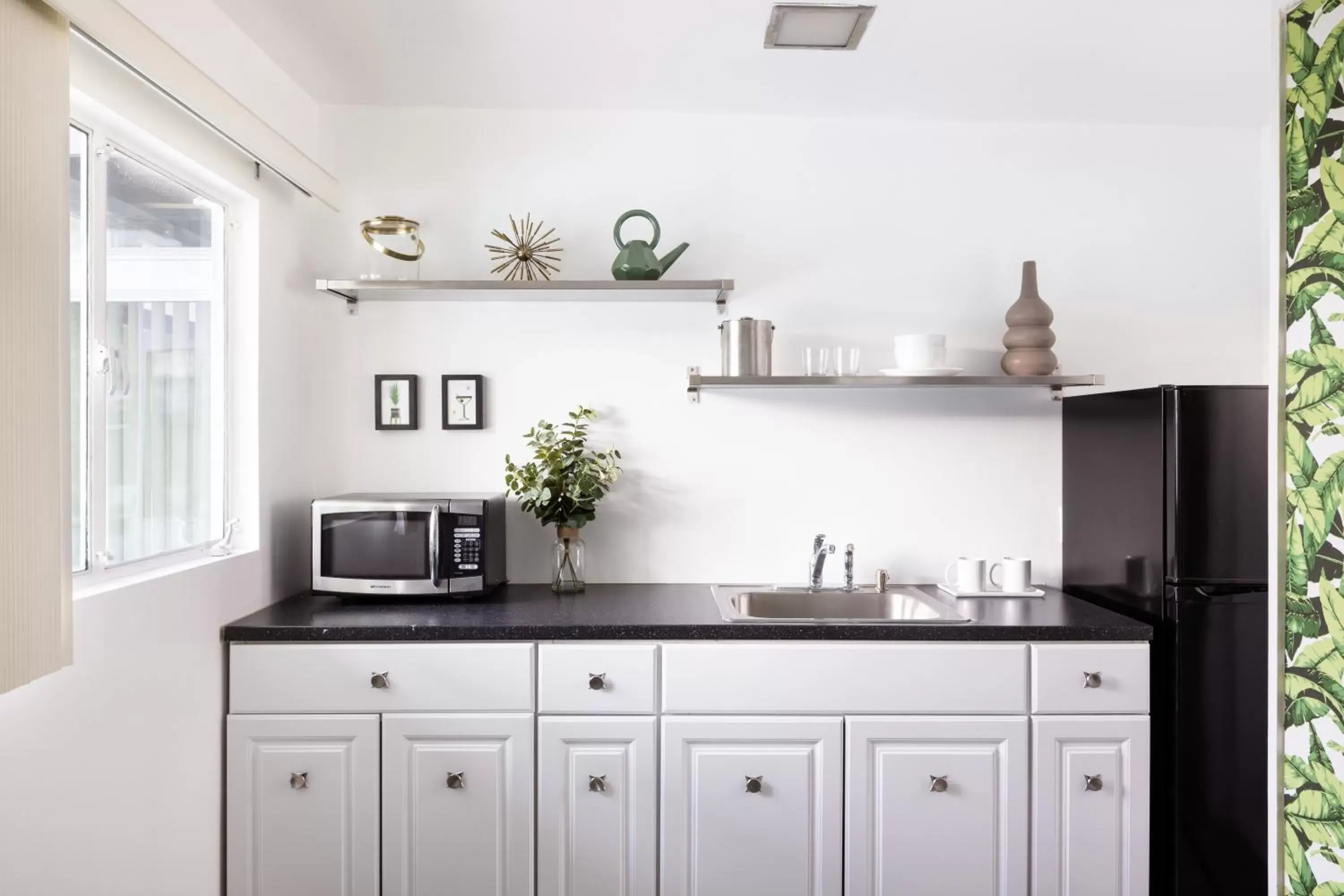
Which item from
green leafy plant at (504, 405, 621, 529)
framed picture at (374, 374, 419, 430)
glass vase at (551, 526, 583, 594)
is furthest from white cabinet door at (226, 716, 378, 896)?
framed picture at (374, 374, 419, 430)

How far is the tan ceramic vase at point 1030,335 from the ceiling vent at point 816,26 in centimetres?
92

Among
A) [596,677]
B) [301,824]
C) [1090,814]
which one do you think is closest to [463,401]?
[596,677]

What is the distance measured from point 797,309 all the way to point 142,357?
6.03 feet

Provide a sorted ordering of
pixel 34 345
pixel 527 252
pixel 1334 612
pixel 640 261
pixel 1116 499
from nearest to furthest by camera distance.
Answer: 1. pixel 34 345
2. pixel 1334 612
3. pixel 1116 499
4. pixel 640 261
5. pixel 527 252

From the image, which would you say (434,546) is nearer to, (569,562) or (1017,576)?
(569,562)

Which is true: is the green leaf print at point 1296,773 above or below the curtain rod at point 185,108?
below

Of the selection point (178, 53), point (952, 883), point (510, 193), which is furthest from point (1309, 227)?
point (178, 53)

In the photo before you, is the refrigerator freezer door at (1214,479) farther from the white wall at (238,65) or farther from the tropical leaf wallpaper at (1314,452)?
the white wall at (238,65)

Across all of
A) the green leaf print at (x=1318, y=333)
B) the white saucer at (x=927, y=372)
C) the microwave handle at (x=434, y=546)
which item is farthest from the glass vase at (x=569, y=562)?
the green leaf print at (x=1318, y=333)

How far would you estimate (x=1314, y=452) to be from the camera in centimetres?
158

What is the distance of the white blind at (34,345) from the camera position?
1.31 metres

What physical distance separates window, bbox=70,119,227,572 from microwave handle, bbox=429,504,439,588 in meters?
0.56

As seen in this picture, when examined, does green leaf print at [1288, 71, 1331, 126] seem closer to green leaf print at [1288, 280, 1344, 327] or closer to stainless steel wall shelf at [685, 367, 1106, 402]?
green leaf print at [1288, 280, 1344, 327]

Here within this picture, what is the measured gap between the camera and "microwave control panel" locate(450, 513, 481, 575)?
7.72 feet
